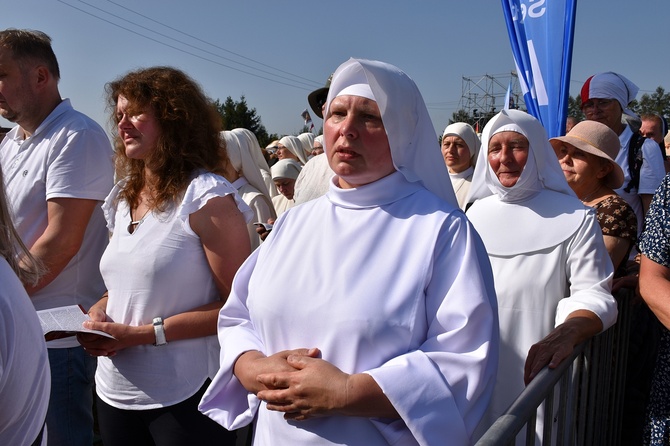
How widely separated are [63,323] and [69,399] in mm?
682

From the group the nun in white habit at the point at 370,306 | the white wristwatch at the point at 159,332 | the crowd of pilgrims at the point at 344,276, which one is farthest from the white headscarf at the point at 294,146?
the nun in white habit at the point at 370,306

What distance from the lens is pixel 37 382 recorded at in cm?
189

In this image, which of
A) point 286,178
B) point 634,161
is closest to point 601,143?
point 634,161

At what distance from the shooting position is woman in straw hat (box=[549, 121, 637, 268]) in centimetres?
340

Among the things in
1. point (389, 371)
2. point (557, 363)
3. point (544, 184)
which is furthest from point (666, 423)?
point (389, 371)

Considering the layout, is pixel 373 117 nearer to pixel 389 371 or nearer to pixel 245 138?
pixel 389 371

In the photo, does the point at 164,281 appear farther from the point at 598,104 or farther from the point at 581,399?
the point at 598,104

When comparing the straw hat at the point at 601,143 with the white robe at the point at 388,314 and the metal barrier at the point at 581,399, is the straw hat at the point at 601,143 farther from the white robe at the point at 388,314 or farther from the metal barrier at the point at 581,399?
the white robe at the point at 388,314

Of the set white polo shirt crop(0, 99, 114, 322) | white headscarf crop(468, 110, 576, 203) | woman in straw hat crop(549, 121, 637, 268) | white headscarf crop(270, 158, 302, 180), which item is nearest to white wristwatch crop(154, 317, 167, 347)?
white polo shirt crop(0, 99, 114, 322)

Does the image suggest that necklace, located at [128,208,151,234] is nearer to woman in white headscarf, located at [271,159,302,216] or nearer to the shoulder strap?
woman in white headscarf, located at [271,159,302,216]

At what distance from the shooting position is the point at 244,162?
18.8 ft

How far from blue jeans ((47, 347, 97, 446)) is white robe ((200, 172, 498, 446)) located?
1.36 metres

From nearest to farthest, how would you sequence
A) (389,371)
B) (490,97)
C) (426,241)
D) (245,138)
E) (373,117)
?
(389,371) → (426,241) → (373,117) → (245,138) → (490,97)

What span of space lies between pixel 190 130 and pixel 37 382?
4.55ft
